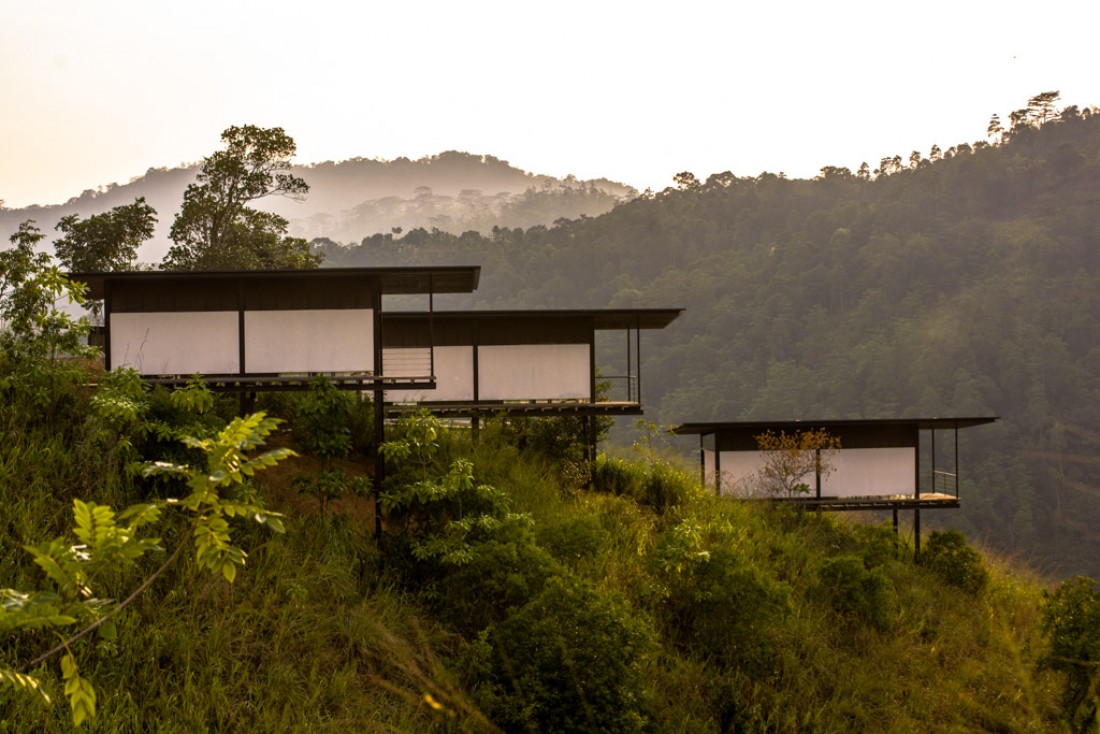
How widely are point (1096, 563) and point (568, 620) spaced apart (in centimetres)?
6425

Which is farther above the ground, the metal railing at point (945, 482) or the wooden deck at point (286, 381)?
the wooden deck at point (286, 381)

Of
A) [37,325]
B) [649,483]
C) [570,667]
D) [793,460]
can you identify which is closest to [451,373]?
[649,483]

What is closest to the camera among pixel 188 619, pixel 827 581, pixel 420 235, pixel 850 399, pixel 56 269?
pixel 188 619

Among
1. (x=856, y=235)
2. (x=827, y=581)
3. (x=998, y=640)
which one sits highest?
(x=856, y=235)

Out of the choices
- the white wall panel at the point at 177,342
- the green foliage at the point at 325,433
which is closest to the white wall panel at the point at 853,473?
the green foliage at the point at 325,433

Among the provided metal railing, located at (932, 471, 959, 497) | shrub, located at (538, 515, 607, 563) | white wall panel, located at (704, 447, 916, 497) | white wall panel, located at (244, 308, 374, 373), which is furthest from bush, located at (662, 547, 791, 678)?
white wall panel, located at (704, 447, 916, 497)

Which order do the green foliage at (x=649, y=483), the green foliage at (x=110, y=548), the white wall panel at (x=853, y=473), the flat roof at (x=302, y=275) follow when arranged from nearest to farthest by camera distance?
the green foliage at (x=110, y=548)
the flat roof at (x=302, y=275)
the green foliage at (x=649, y=483)
the white wall panel at (x=853, y=473)

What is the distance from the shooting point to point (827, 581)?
1814 centimetres

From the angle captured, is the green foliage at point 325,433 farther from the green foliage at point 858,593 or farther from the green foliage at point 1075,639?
the green foliage at point 1075,639

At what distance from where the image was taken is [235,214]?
35.1 meters

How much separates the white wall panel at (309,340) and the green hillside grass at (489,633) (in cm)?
185

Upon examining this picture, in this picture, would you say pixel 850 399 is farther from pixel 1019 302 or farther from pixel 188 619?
pixel 188 619

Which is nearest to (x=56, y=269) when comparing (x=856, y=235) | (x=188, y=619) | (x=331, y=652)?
(x=188, y=619)

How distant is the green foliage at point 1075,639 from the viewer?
1418 centimetres
